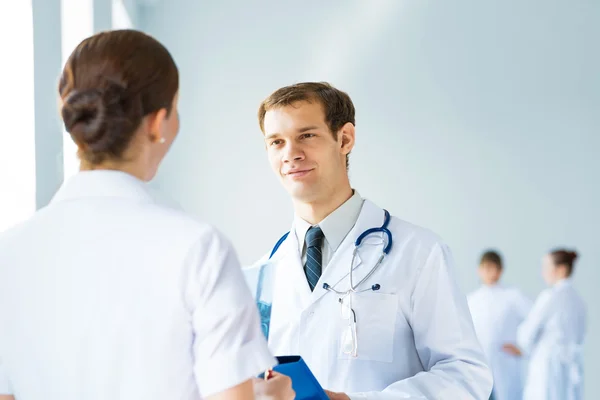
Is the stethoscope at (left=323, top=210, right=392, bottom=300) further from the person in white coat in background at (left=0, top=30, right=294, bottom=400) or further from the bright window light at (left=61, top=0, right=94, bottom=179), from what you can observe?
the bright window light at (left=61, top=0, right=94, bottom=179)

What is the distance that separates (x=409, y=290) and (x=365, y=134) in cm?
384

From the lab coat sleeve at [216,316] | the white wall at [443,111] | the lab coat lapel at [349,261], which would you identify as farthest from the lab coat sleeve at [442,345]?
the white wall at [443,111]

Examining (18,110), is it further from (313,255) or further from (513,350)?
(513,350)

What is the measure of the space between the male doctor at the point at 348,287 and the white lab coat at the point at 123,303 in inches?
18.9

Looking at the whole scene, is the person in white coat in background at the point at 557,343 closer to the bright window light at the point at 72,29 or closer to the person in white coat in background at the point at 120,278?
the bright window light at the point at 72,29

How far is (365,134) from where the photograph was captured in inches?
210

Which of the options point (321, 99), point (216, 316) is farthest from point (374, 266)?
point (216, 316)

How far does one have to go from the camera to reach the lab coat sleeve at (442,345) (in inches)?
56.6

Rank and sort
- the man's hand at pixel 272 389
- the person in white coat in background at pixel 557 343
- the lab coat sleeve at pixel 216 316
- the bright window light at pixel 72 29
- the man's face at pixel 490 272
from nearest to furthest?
the lab coat sleeve at pixel 216 316 → the man's hand at pixel 272 389 → the bright window light at pixel 72 29 → the person in white coat in background at pixel 557 343 → the man's face at pixel 490 272

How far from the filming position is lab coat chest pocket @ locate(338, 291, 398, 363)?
1.55 meters

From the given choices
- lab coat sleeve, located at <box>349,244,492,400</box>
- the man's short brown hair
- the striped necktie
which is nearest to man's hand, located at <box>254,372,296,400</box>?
lab coat sleeve, located at <box>349,244,492,400</box>

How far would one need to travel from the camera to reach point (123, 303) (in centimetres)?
84

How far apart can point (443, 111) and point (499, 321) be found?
1.60m

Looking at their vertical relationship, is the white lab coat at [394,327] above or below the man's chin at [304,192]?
below
